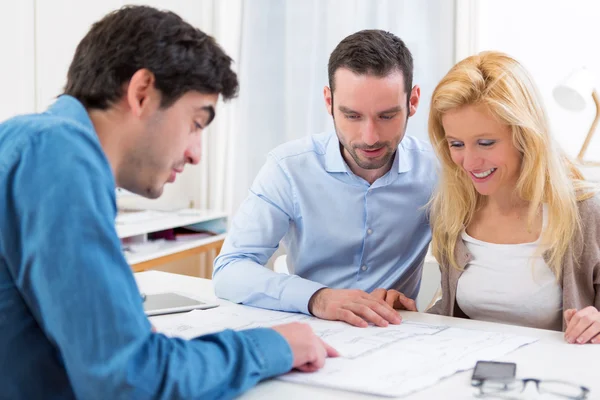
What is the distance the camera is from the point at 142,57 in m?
1.08

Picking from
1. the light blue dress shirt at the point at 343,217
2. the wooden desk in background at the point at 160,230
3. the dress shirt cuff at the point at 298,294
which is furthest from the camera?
the wooden desk in background at the point at 160,230

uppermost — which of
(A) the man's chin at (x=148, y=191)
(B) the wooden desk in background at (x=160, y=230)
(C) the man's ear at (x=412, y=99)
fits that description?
(C) the man's ear at (x=412, y=99)

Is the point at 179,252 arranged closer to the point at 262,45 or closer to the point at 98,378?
the point at 262,45

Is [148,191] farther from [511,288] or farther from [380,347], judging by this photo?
[511,288]

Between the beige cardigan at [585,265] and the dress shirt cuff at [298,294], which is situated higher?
the beige cardigan at [585,265]

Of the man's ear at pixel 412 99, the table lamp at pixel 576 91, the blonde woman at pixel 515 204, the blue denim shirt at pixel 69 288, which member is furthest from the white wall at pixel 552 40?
the blue denim shirt at pixel 69 288

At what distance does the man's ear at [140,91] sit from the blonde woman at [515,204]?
84cm

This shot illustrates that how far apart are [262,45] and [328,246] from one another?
223 cm

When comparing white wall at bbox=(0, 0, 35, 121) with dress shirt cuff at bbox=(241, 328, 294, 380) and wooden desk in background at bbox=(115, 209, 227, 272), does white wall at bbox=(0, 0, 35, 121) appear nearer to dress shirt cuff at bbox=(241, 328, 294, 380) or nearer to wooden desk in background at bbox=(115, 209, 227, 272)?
wooden desk in background at bbox=(115, 209, 227, 272)

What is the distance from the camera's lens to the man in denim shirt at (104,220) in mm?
929

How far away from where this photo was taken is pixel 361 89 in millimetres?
1925

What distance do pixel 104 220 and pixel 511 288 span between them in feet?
3.72

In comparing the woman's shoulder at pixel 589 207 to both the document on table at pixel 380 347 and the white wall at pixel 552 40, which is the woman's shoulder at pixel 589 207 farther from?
the white wall at pixel 552 40

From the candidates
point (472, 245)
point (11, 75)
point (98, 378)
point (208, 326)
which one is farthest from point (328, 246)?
point (11, 75)
